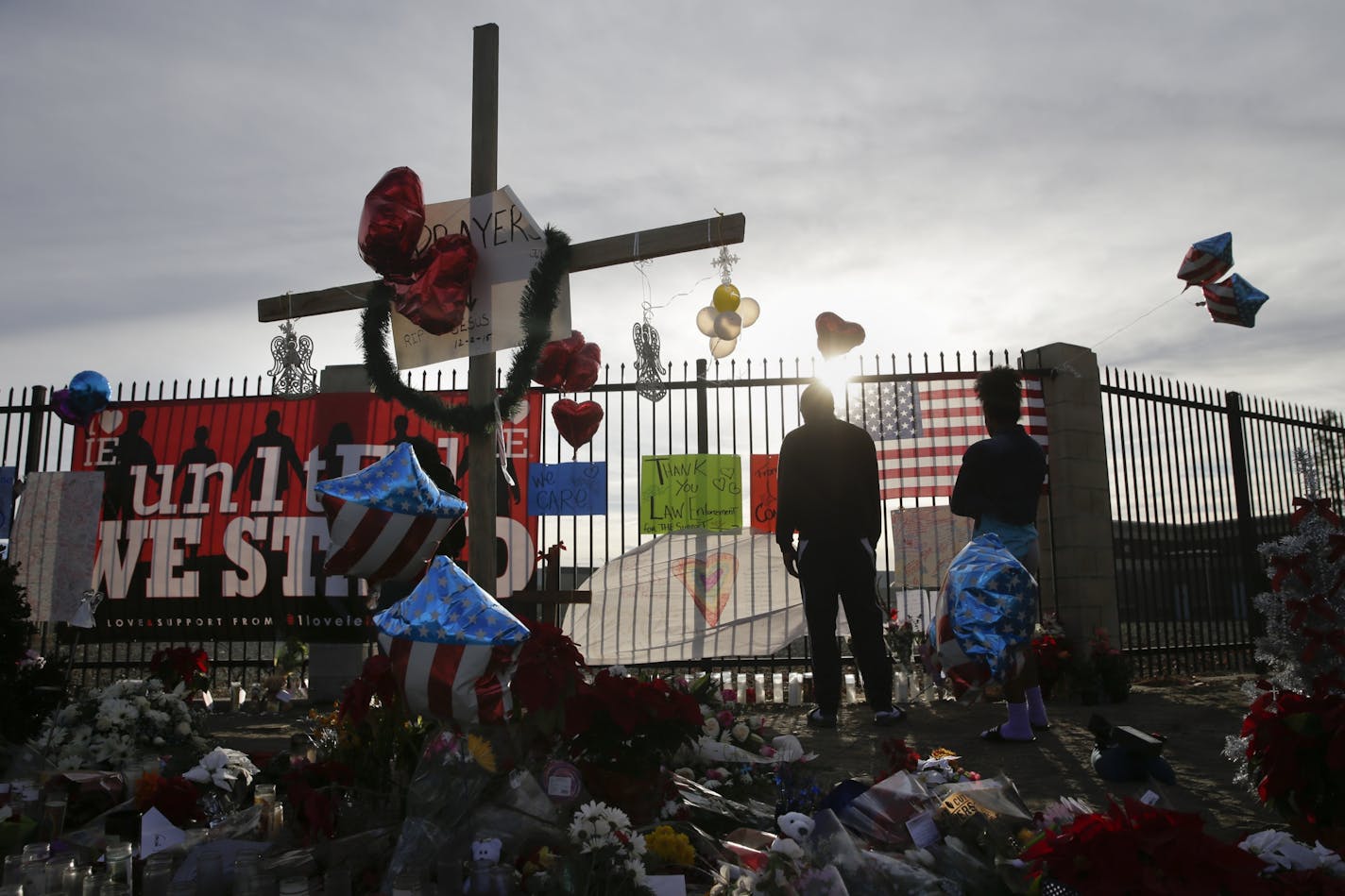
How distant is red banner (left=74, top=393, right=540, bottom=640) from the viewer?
8.29 meters

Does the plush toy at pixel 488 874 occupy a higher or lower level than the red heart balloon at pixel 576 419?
lower

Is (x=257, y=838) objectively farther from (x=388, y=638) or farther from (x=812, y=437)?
(x=812, y=437)

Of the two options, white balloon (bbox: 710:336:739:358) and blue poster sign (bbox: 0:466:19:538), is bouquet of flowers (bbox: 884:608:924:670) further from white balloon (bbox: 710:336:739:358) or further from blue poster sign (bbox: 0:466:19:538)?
blue poster sign (bbox: 0:466:19:538)

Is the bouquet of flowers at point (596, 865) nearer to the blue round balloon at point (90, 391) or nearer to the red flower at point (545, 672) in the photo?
the red flower at point (545, 672)

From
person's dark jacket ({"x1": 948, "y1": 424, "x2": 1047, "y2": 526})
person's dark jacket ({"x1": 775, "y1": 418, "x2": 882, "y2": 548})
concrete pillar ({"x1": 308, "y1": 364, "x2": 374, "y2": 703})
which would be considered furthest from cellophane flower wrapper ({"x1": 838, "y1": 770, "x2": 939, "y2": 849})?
concrete pillar ({"x1": 308, "y1": 364, "x2": 374, "y2": 703})

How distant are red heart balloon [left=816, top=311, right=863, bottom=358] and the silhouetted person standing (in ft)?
3.26

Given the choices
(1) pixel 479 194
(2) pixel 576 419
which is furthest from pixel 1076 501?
(1) pixel 479 194

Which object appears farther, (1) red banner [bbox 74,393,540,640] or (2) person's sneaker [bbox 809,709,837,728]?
(1) red banner [bbox 74,393,540,640]

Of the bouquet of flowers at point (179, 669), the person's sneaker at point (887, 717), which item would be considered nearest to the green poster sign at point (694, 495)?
the person's sneaker at point (887, 717)

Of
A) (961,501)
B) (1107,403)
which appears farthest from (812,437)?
(1107,403)

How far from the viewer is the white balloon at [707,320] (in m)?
6.96

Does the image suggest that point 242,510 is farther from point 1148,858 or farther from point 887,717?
point 1148,858

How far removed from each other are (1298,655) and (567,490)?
5.40 m

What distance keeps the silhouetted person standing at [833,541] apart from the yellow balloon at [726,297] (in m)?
1.13
